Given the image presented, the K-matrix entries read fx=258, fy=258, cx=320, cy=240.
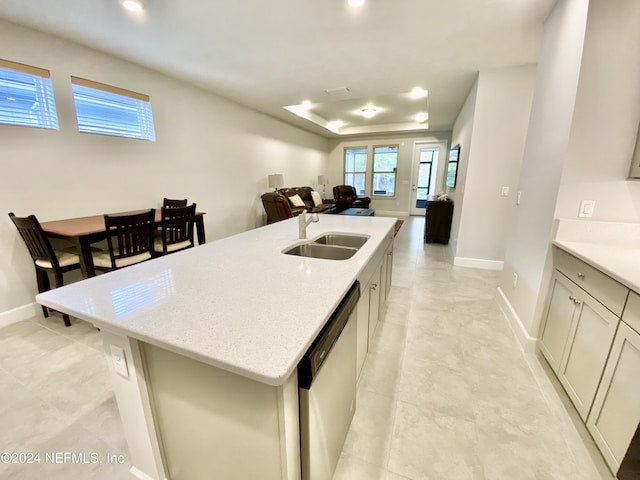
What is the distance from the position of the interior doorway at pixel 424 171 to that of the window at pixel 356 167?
1.66 meters

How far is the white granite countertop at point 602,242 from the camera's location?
1.30m

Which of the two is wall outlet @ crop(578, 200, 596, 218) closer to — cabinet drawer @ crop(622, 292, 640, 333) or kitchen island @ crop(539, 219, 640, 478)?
kitchen island @ crop(539, 219, 640, 478)

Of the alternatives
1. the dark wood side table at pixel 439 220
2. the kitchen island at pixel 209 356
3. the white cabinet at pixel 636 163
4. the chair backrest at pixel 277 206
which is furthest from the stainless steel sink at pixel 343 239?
the dark wood side table at pixel 439 220

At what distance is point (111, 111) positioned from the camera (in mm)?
2949

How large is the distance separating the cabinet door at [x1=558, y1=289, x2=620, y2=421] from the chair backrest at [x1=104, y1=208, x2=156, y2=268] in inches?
129

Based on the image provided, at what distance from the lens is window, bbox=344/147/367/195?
8.85 m

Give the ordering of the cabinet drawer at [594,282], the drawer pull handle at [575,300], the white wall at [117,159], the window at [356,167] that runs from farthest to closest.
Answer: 1. the window at [356,167]
2. the white wall at [117,159]
3. the drawer pull handle at [575,300]
4. the cabinet drawer at [594,282]

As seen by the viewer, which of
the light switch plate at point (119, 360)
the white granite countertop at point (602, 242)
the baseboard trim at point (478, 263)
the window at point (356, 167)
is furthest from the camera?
the window at point (356, 167)

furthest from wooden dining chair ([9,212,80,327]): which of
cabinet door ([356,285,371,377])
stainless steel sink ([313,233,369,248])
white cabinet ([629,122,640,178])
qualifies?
white cabinet ([629,122,640,178])

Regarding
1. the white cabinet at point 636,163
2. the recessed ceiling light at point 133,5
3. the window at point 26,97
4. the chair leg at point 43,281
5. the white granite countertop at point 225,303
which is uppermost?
the recessed ceiling light at point 133,5

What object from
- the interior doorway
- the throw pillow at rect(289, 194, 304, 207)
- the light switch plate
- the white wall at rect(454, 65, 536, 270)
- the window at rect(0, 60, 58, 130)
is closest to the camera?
the light switch plate

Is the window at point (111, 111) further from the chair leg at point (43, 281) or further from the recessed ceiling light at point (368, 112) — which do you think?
the recessed ceiling light at point (368, 112)

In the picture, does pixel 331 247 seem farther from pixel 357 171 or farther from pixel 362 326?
pixel 357 171

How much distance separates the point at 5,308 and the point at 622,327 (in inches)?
171
